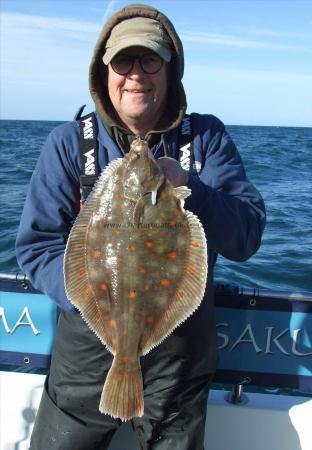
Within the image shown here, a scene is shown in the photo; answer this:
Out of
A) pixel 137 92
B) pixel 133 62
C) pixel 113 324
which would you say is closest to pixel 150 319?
pixel 113 324

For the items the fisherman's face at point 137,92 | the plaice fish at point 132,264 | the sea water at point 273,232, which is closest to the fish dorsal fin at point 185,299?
the plaice fish at point 132,264

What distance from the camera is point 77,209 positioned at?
2738 millimetres

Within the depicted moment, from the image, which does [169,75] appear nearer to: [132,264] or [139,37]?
[139,37]

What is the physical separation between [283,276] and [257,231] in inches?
216

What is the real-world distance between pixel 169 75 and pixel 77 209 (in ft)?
3.02

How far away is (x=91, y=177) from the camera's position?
2.63m

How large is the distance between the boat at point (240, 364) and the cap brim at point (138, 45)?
1.56m

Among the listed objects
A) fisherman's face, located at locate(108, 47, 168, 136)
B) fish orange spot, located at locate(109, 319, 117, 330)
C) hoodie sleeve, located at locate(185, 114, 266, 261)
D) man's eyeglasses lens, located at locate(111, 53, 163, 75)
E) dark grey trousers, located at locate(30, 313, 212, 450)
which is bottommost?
dark grey trousers, located at locate(30, 313, 212, 450)

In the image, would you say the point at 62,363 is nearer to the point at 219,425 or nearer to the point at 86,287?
the point at 86,287

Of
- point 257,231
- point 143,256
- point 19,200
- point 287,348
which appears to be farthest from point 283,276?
point 19,200

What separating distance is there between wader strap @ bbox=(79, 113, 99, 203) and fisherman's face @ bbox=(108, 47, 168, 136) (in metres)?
0.18

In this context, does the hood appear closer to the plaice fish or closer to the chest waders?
the chest waders

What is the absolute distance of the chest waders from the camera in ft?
8.59

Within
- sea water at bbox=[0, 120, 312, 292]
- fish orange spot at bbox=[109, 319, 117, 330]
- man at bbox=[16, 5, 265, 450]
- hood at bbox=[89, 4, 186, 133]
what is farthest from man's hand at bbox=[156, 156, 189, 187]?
sea water at bbox=[0, 120, 312, 292]
